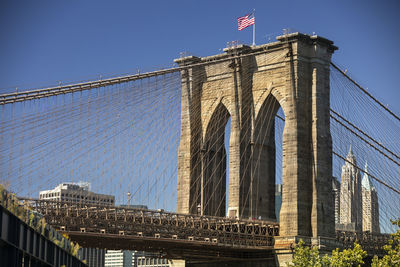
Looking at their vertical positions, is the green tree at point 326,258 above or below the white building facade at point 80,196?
below

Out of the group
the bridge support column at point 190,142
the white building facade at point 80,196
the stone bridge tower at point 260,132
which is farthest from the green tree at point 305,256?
the white building facade at point 80,196

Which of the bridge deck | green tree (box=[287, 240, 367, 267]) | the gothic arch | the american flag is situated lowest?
green tree (box=[287, 240, 367, 267])

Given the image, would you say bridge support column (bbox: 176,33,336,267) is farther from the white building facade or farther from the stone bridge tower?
the white building facade

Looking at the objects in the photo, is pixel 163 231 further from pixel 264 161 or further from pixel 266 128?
pixel 266 128

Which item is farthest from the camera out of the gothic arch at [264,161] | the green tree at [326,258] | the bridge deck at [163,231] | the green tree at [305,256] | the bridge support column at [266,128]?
the gothic arch at [264,161]

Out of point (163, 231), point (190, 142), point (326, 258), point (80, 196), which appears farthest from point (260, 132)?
point (80, 196)

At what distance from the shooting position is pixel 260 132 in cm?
9019

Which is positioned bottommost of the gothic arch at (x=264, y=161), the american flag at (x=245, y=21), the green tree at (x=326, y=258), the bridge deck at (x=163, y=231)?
the green tree at (x=326, y=258)

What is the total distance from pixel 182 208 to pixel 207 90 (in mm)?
12475

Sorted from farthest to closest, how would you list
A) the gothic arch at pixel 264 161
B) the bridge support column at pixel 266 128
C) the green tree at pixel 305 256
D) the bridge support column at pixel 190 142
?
the bridge support column at pixel 190 142
the gothic arch at pixel 264 161
the bridge support column at pixel 266 128
the green tree at pixel 305 256

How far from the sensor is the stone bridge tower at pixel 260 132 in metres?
84.6

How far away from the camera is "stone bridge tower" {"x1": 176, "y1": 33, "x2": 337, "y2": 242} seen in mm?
84562

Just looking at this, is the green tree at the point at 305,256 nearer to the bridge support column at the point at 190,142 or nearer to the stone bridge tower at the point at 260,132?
the stone bridge tower at the point at 260,132

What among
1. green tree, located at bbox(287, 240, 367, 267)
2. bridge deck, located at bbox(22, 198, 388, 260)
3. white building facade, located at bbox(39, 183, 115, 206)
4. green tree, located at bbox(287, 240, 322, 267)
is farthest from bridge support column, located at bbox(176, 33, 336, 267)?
white building facade, located at bbox(39, 183, 115, 206)
